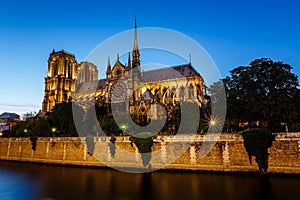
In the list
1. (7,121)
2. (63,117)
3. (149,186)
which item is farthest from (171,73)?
(7,121)

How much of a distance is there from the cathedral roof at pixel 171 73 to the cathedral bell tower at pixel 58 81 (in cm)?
2289

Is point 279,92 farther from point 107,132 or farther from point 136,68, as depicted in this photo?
point 136,68

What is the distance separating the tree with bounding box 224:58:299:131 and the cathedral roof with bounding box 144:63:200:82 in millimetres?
25957

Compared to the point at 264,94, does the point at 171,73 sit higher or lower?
higher

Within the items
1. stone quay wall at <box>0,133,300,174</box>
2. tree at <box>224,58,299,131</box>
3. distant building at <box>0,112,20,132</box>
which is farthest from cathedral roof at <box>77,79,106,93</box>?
tree at <box>224,58,299,131</box>

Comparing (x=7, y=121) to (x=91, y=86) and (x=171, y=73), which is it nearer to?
(x=91, y=86)

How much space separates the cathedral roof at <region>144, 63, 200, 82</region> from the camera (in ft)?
164

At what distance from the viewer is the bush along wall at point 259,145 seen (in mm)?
17219

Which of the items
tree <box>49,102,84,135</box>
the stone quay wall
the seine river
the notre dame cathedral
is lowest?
the seine river

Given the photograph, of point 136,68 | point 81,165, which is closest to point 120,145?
point 81,165

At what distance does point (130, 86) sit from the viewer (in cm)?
4931

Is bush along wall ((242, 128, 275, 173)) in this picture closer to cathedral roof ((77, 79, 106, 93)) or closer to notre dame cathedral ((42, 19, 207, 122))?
notre dame cathedral ((42, 19, 207, 122))

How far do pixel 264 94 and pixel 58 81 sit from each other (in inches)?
2132

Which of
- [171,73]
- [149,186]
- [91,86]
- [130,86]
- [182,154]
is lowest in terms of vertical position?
[149,186]
